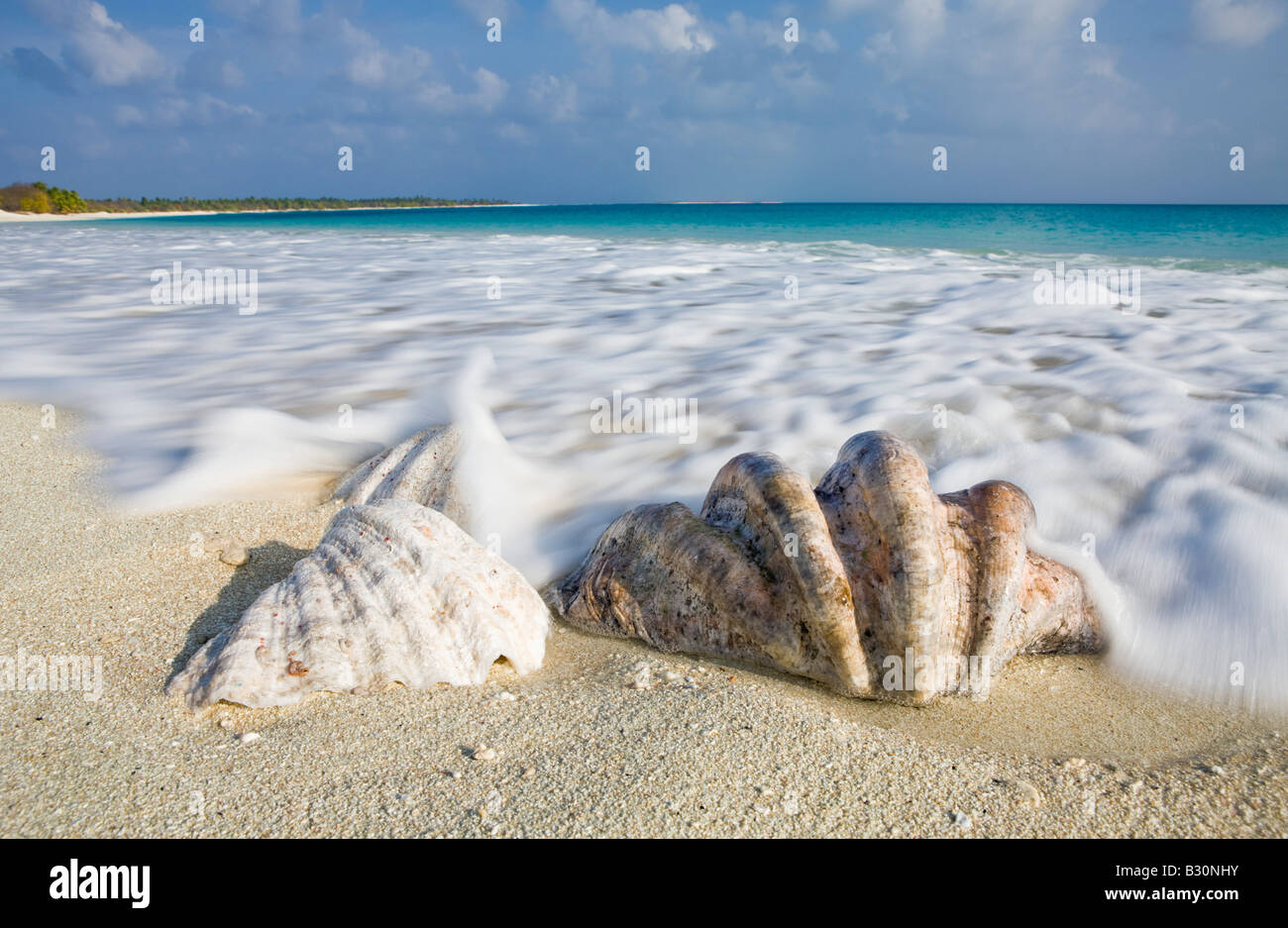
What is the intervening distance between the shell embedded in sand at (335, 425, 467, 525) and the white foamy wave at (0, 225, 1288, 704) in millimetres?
140

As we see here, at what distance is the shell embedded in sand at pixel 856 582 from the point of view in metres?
2.26

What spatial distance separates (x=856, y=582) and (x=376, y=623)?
1.38 meters

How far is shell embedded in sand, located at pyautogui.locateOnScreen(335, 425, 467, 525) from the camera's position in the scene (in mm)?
3531

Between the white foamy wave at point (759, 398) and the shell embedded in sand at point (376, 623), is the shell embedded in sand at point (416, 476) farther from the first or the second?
the shell embedded in sand at point (376, 623)

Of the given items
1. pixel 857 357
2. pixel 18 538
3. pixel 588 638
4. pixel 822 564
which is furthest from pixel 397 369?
pixel 822 564

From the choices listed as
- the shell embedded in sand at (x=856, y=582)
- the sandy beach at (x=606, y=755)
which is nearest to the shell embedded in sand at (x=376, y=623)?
the sandy beach at (x=606, y=755)

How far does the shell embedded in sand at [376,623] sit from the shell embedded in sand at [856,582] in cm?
42

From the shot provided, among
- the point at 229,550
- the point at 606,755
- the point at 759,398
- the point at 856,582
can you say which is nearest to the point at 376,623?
the point at 606,755

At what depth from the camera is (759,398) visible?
16.6 feet

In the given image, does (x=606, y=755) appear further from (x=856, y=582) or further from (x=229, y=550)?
(x=229, y=550)
